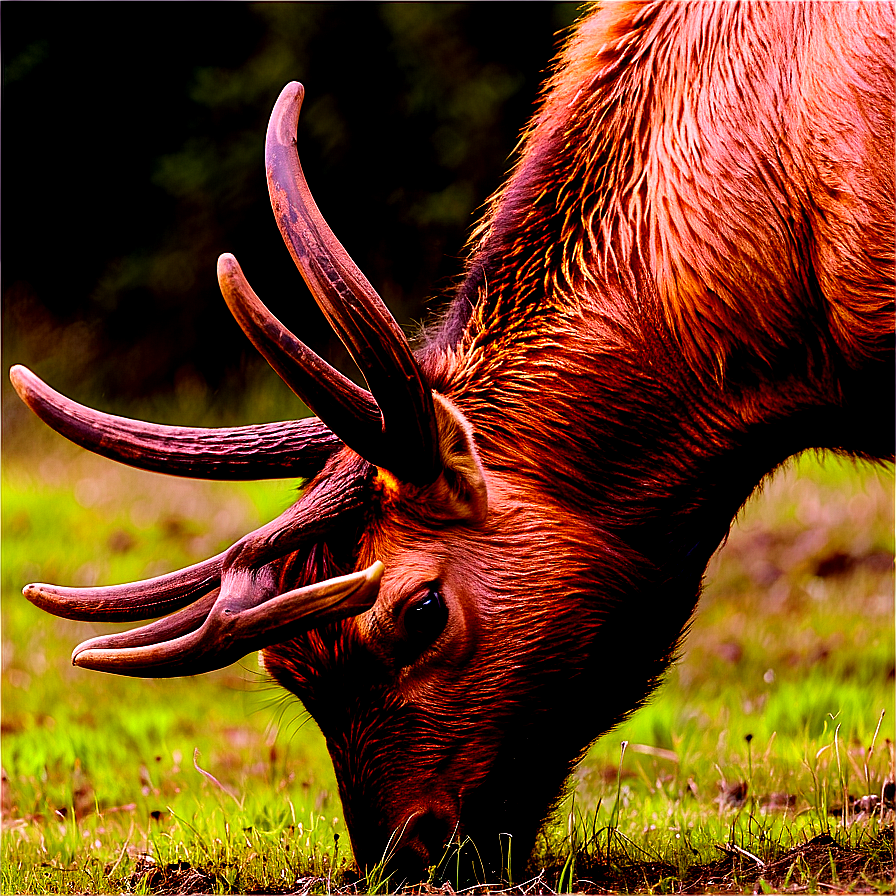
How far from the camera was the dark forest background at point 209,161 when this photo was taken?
11875mm

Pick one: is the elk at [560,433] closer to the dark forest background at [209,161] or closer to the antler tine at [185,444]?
the antler tine at [185,444]

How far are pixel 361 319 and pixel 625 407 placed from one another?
0.70m

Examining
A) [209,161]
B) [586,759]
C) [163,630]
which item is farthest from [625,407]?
[209,161]

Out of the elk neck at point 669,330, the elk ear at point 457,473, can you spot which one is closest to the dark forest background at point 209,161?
the elk neck at point 669,330

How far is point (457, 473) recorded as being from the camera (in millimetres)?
2979

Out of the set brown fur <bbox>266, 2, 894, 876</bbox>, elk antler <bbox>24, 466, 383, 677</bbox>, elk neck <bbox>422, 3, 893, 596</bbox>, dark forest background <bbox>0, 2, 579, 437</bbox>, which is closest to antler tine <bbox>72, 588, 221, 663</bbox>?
elk antler <bbox>24, 466, 383, 677</bbox>

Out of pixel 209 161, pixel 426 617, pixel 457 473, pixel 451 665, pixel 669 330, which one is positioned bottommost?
pixel 451 665

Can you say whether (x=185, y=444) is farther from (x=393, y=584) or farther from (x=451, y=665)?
(x=451, y=665)

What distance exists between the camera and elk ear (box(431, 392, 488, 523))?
296 centimetres

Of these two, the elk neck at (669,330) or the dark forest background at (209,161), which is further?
the dark forest background at (209,161)

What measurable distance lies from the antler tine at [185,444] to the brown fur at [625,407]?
11 centimetres

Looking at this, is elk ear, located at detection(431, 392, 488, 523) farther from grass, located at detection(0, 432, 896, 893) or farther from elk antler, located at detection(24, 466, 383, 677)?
grass, located at detection(0, 432, 896, 893)

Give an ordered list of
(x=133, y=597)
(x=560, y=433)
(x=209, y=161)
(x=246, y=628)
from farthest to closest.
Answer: (x=209, y=161), (x=560, y=433), (x=133, y=597), (x=246, y=628)

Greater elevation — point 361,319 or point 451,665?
point 361,319
